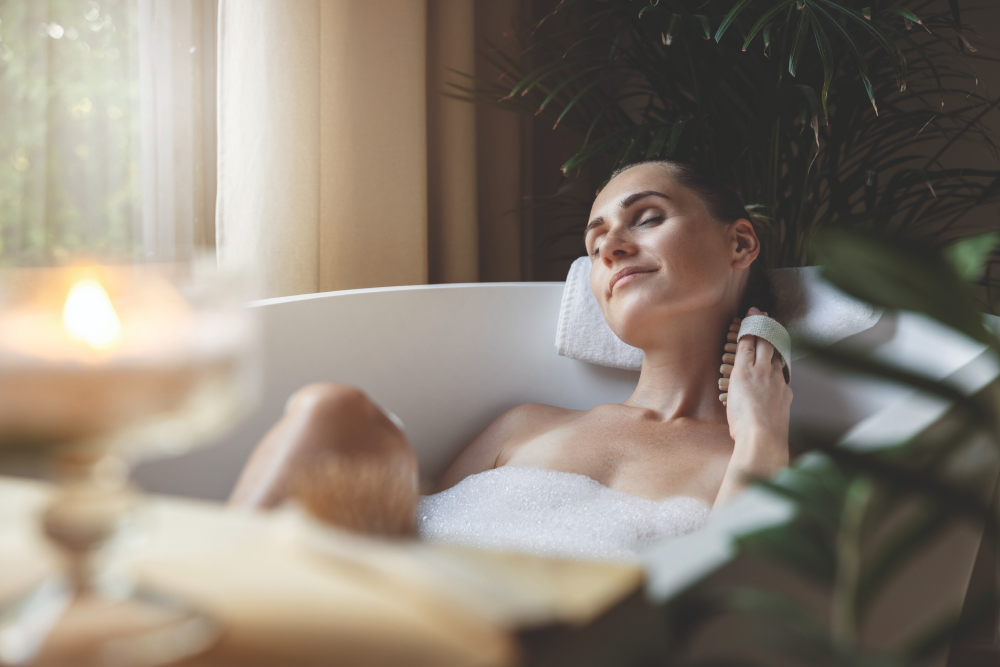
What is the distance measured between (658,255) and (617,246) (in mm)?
73

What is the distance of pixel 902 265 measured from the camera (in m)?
0.32

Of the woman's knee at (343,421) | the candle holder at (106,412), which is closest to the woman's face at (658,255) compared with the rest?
the woman's knee at (343,421)

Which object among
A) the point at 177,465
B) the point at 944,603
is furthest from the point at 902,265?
the point at 177,465

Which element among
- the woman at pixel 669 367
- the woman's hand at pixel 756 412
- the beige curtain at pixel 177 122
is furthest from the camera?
the beige curtain at pixel 177 122

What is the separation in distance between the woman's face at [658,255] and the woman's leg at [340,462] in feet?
2.13

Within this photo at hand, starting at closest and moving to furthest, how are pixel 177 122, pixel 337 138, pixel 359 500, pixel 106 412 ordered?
pixel 106 412, pixel 359 500, pixel 177 122, pixel 337 138

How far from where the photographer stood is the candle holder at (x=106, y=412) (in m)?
0.30

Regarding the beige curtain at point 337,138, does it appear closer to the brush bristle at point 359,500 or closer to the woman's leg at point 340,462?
the woman's leg at point 340,462

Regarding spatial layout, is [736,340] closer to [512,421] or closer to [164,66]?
[512,421]

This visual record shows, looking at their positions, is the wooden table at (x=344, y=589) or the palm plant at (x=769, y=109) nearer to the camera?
the wooden table at (x=344, y=589)

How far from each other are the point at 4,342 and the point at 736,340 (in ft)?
3.94

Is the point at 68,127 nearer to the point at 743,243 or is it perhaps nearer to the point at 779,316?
the point at 743,243

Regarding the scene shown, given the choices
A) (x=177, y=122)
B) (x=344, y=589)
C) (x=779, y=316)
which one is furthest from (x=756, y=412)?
(x=177, y=122)

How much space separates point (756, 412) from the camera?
1.18 metres
